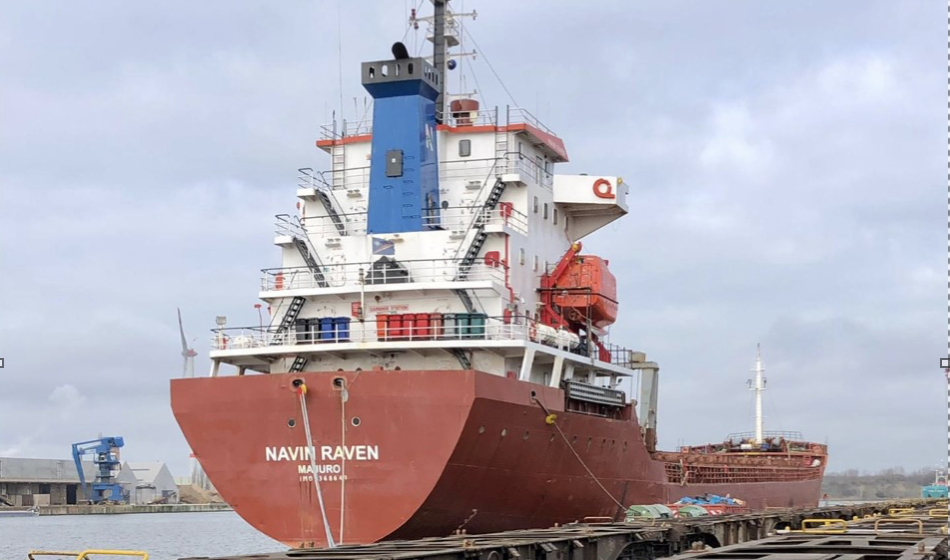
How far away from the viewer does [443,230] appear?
97.0 feet

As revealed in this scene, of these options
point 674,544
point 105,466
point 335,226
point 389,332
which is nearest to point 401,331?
point 389,332

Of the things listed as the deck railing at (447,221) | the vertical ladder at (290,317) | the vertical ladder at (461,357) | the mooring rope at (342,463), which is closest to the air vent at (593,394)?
the vertical ladder at (461,357)

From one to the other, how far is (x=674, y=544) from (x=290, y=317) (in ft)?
41.2

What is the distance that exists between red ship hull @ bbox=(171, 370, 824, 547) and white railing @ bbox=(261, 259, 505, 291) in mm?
3444

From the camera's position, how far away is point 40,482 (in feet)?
333

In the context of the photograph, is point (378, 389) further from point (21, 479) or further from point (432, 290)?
point (21, 479)

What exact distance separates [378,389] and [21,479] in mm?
84116

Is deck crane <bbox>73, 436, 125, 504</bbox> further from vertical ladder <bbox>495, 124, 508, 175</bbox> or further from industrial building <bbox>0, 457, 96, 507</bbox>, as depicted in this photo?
vertical ladder <bbox>495, 124, 508, 175</bbox>

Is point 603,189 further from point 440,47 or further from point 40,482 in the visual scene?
point 40,482

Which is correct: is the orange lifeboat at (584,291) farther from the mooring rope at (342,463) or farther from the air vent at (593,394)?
the mooring rope at (342,463)

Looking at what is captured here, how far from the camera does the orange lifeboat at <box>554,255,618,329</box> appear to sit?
3147 cm

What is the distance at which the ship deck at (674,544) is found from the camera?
13.7 m

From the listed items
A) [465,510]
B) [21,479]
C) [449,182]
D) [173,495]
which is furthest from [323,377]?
[173,495]

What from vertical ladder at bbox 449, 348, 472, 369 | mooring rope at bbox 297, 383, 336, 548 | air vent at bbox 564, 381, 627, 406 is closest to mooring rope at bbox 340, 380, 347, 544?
mooring rope at bbox 297, 383, 336, 548
